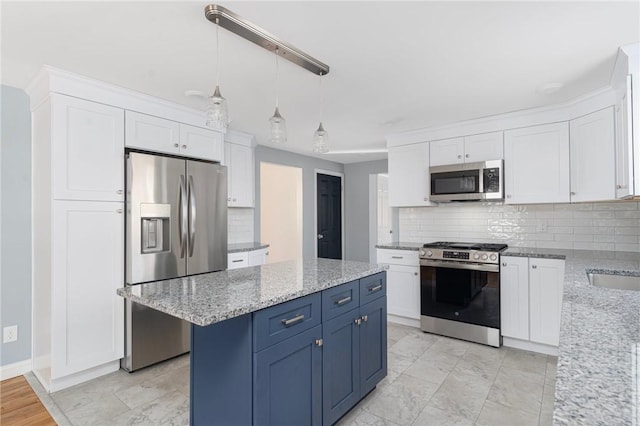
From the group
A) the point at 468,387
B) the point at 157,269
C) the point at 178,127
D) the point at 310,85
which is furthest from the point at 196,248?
the point at 468,387

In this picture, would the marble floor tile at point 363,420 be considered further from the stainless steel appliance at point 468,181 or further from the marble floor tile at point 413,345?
the stainless steel appliance at point 468,181

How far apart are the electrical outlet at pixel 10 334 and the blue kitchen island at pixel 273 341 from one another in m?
1.96

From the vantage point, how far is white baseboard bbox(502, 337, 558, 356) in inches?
123

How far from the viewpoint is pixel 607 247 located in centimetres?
324

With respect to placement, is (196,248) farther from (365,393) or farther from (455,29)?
(455,29)

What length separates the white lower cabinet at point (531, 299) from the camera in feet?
10.00

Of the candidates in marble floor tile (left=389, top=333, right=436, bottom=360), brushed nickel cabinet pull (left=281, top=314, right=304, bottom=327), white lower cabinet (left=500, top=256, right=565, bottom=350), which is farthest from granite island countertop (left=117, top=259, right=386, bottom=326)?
white lower cabinet (left=500, top=256, right=565, bottom=350)

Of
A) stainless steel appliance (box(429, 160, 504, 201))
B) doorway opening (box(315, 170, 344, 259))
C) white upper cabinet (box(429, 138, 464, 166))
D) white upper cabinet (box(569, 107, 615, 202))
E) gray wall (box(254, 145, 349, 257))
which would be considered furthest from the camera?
doorway opening (box(315, 170, 344, 259))

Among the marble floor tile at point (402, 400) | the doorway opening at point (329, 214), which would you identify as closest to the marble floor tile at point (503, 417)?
the marble floor tile at point (402, 400)

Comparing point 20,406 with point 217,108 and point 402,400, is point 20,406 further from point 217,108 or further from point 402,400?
point 402,400

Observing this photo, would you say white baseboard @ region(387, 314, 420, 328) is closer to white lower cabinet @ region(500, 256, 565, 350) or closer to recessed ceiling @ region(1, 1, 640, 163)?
white lower cabinet @ region(500, 256, 565, 350)

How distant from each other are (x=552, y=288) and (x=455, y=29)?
8.22ft

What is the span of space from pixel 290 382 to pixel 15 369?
2.63 meters

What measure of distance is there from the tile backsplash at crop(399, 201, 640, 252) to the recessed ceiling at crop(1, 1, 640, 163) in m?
1.18
